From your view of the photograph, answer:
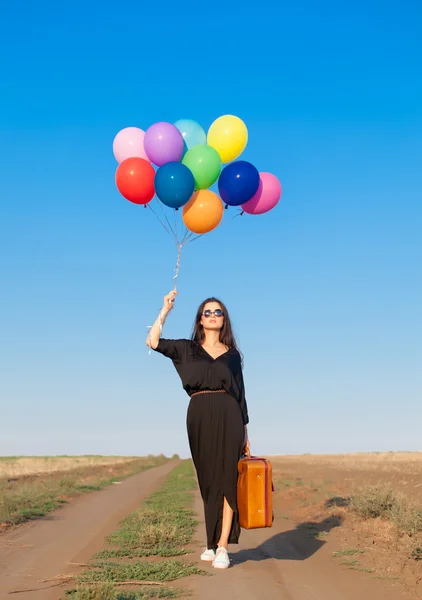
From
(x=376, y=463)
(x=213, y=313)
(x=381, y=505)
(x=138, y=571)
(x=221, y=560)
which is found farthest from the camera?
(x=376, y=463)

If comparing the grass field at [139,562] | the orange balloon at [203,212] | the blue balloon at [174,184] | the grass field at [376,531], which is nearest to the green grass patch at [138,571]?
the grass field at [139,562]

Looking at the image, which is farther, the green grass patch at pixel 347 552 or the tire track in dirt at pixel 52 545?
the green grass patch at pixel 347 552

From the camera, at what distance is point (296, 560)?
7.53m

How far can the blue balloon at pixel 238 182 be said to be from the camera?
28.3 feet

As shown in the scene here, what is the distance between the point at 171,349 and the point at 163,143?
117 inches

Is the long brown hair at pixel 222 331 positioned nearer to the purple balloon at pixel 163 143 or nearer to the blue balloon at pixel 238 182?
the blue balloon at pixel 238 182

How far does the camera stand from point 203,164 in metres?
8.58

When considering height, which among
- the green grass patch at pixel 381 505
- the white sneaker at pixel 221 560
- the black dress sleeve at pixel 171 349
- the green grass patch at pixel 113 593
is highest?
the black dress sleeve at pixel 171 349

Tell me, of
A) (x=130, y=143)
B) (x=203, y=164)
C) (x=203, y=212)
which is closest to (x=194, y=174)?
(x=203, y=164)

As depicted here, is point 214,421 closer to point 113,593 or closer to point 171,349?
point 171,349

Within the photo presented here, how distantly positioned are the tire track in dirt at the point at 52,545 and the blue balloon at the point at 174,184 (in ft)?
13.6

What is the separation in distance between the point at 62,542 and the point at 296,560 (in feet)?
10.4

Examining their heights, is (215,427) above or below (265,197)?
below

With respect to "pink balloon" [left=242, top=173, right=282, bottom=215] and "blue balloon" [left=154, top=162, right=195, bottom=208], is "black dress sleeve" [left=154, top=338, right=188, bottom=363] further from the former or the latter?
"pink balloon" [left=242, top=173, right=282, bottom=215]
